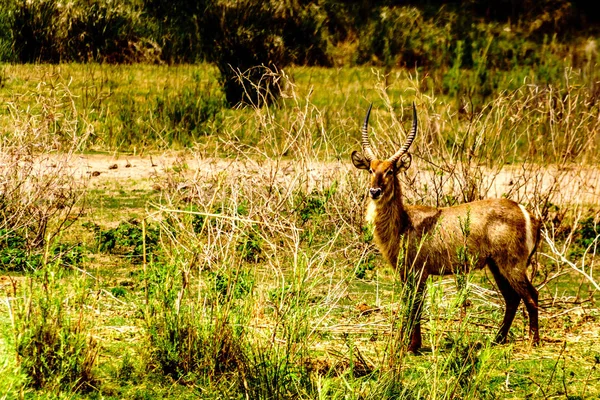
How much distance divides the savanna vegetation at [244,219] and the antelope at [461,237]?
0.21 meters

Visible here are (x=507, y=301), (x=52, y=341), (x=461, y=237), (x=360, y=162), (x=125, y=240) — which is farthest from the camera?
(x=125, y=240)

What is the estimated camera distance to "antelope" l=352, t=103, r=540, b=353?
22.8 ft

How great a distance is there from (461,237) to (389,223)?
486 mm

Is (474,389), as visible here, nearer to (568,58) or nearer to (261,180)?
(261,180)

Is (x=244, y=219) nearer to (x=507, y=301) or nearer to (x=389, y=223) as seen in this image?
(x=389, y=223)

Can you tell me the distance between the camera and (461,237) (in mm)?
7000

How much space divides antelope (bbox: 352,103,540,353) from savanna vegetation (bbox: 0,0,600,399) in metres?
0.21

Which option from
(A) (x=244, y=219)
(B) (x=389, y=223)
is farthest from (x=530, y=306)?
(A) (x=244, y=219)

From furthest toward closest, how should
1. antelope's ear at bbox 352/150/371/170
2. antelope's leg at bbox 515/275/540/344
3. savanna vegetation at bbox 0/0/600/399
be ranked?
antelope's ear at bbox 352/150/371/170, antelope's leg at bbox 515/275/540/344, savanna vegetation at bbox 0/0/600/399

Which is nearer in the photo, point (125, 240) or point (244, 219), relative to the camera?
point (244, 219)

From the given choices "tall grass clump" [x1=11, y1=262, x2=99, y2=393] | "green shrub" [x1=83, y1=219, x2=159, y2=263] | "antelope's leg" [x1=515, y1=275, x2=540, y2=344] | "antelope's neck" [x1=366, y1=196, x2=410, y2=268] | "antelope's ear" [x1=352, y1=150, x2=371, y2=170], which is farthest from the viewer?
"green shrub" [x1=83, y1=219, x2=159, y2=263]

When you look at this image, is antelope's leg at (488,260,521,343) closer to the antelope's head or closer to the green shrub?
the antelope's head

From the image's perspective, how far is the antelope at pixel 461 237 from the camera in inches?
273

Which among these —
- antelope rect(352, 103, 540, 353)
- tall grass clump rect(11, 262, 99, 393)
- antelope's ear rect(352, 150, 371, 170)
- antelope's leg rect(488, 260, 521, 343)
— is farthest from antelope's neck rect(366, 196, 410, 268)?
tall grass clump rect(11, 262, 99, 393)
